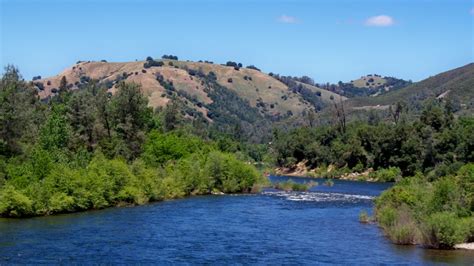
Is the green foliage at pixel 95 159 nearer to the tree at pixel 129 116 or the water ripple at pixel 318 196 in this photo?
the tree at pixel 129 116

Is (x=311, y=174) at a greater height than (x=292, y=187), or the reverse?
(x=292, y=187)

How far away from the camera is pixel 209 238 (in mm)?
51031

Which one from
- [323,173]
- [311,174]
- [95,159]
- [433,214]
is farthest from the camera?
[311,174]

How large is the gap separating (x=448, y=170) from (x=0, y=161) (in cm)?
6206

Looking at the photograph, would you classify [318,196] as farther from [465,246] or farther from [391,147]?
[391,147]

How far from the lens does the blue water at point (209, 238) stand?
4269 centimetres

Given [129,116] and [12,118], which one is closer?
[12,118]

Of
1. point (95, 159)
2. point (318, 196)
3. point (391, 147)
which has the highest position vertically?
point (95, 159)

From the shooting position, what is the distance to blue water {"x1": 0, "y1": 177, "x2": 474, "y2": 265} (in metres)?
42.7

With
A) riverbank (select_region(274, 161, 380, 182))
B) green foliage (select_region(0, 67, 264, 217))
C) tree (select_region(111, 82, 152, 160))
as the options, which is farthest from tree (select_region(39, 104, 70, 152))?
riverbank (select_region(274, 161, 380, 182))

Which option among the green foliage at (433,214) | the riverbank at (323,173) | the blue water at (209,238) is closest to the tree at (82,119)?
the blue water at (209,238)

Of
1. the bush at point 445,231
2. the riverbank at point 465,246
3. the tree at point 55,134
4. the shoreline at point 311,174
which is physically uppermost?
the tree at point 55,134

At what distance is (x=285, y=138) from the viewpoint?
160 m

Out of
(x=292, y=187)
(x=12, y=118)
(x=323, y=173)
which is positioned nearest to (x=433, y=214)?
(x=12, y=118)
